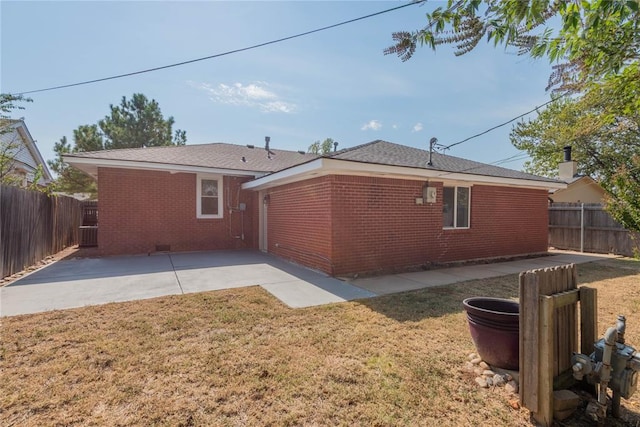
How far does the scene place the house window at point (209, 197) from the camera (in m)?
11.1

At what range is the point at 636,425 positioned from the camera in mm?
2199

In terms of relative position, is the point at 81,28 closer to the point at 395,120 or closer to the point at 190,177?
the point at 190,177

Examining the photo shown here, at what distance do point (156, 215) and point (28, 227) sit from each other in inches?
129

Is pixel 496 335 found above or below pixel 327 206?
below

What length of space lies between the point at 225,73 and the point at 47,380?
789cm

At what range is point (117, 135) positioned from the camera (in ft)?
74.2

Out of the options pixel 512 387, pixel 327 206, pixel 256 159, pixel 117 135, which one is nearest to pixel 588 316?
pixel 512 387

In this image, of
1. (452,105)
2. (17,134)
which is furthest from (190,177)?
(17,134)

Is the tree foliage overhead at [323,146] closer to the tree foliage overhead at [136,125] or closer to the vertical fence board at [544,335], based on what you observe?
the tree foliage overhead at [136,125]

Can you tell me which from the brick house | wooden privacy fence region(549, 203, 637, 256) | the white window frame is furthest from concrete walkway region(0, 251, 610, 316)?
wooden privacy fence region(549, 203, 637, 256)

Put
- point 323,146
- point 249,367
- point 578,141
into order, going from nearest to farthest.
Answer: point 249,367 < point 578,141 < point 323,146

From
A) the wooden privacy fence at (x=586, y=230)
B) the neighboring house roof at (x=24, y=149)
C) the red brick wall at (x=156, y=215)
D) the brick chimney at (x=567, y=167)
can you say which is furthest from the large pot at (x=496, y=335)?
the neighboring house roof at (x=24, y=149)

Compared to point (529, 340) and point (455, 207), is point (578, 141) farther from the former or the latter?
point (529, 340)

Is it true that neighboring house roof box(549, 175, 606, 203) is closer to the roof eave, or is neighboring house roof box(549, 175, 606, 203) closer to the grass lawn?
the grass lawn
